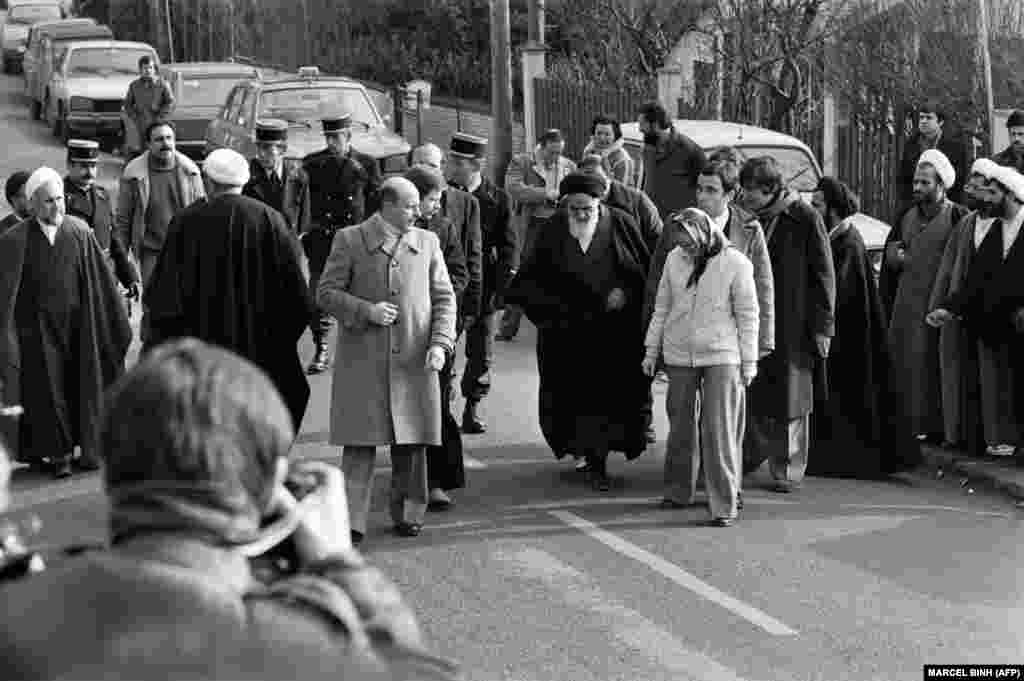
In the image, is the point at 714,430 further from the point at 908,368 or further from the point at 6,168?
the point at 6,168

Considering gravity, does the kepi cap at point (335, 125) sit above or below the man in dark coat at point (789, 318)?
above

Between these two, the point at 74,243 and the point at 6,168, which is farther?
the point at 6,168

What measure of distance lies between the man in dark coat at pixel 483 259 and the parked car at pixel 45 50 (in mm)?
29437

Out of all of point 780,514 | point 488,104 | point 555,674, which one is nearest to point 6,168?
point 488,104

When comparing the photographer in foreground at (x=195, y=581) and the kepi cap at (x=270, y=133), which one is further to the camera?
the kepi cap at (x=270, y=133)

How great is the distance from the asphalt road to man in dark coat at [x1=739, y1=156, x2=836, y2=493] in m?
0.30

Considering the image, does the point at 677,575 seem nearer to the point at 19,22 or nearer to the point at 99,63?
the point at 99,63

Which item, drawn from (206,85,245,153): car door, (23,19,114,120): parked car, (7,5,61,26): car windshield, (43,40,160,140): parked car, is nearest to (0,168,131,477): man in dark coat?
(206,85,245,153): car door

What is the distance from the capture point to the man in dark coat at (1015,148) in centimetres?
1469

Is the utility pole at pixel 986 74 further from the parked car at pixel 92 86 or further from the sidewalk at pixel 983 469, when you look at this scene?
the parked car at pixel 92 86

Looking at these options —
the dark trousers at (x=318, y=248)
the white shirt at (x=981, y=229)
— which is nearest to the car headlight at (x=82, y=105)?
the dark trousers at (x=318, y=248)

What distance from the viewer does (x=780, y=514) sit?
11.2 m

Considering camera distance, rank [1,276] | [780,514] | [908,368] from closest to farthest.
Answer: [780,514], [1,276], [908,368]

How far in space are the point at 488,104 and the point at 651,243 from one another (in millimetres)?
23413
